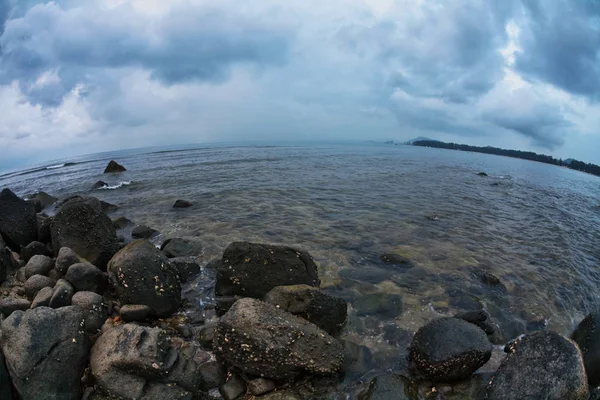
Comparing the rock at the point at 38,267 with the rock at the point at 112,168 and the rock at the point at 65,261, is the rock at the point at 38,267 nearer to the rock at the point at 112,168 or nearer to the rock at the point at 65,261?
the rock at the point at 65,261

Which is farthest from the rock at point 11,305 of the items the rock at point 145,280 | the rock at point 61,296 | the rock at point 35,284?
the rock at point 145,280

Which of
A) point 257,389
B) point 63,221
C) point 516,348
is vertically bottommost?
point 257,389

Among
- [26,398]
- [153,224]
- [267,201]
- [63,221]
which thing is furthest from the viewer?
[267,201]

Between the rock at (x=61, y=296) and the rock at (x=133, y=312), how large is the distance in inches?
55.8

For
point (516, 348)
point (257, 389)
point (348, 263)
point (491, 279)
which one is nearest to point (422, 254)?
point (491, 279)

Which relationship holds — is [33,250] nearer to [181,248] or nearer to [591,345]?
[181,248]

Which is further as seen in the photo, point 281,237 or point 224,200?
point 224,200

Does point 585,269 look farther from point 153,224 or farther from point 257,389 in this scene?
point 153,224

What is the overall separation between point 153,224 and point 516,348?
18.2 meters

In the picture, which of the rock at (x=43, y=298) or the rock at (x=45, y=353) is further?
the rock at (x=43, y=298)

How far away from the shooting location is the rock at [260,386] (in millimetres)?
6590

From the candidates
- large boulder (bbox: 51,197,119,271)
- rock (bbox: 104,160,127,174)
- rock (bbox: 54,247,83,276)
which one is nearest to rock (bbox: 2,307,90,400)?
rock (bbox: 54,247,83,276)

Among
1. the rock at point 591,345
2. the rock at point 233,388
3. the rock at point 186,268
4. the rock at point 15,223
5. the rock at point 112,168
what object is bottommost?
the rock at point 233,388

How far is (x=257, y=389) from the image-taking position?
6.61 m
